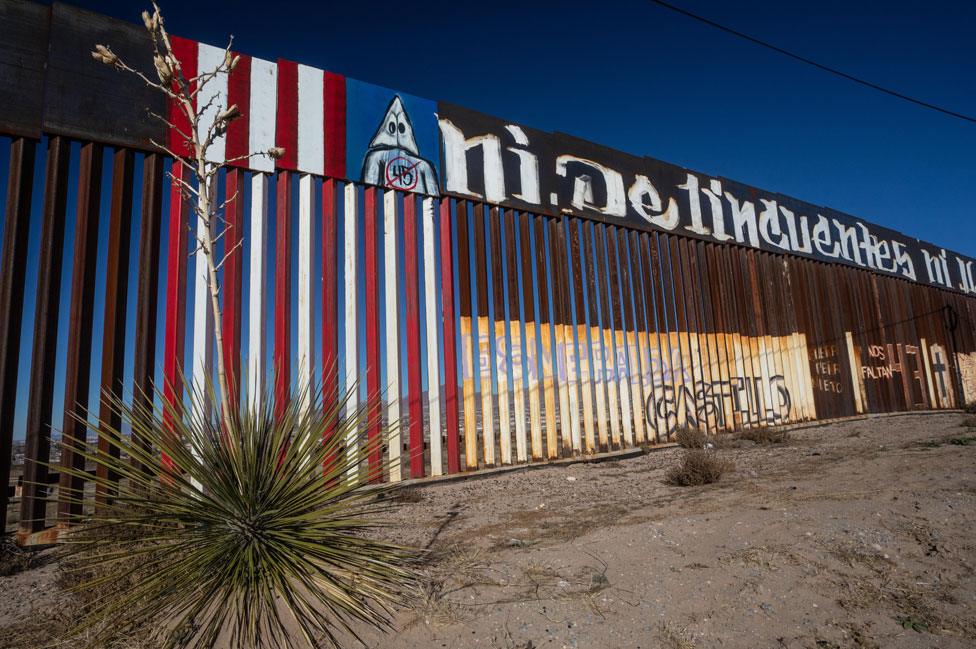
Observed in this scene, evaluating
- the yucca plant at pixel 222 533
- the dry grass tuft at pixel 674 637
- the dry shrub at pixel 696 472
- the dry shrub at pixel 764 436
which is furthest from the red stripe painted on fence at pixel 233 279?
the dry shrub at pixel 764 436

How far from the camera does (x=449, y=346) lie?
29.8 feet

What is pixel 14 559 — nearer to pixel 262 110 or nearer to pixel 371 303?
pixel 371 303

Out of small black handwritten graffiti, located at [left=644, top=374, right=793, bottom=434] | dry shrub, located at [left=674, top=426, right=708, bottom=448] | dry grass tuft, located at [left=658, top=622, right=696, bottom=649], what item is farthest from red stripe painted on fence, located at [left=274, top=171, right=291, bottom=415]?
dry shrub, located at [left=674, top=426, right=708, bottom=448]

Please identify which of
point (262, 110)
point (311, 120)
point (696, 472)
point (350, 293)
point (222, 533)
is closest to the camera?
point (222, 533)

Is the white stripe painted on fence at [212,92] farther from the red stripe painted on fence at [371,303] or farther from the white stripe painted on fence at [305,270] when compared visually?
the red stripe painted on fence at [371,303]

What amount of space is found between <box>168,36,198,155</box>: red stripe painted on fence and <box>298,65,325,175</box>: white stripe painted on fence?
1472 millimetres

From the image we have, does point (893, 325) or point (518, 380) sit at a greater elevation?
point (893, 325)

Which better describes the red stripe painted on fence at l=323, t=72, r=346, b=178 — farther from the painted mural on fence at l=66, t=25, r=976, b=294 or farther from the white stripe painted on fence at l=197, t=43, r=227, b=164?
the white stripe painted on fence at l=197, t=43, r=227, b=164

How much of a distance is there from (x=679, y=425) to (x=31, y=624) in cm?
1122

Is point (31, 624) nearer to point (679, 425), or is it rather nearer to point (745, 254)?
point (679, 425)

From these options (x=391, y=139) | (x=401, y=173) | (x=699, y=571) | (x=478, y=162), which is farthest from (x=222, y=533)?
(x=478, y=162)

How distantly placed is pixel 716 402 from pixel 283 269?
10199 mm

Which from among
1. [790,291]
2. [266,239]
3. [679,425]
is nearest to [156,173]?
[266,239]

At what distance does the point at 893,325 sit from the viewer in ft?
61.7
